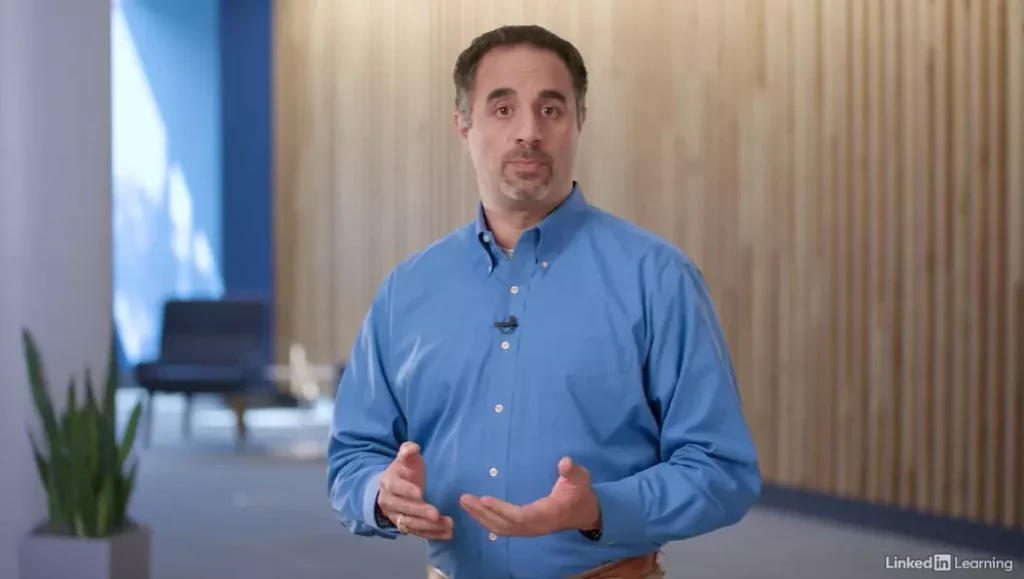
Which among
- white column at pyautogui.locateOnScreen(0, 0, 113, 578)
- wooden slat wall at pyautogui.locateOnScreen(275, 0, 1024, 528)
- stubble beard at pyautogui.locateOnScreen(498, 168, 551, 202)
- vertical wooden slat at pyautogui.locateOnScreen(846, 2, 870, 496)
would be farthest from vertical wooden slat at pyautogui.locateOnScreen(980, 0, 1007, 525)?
stubble beard at pyautogui.locateOnScreen(498, 168, 551, 202)

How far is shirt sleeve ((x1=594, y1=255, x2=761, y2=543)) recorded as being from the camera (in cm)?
144

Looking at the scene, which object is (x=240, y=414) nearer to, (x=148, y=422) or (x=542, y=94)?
(x=148, y=422)

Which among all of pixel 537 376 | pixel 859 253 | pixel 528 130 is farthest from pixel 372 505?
pixel 859 253

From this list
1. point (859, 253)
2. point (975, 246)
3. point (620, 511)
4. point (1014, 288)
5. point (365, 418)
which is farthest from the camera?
point (859, 253)

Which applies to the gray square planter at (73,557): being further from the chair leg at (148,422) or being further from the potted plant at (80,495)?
the chair leg at (148,422)

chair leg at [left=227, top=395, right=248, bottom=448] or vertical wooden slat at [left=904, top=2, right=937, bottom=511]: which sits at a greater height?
vertical wooden slat at [left=904, top=2, right=937, bottom=511]

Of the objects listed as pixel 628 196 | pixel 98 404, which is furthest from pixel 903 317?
pixel 98 404

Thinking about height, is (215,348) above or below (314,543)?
above

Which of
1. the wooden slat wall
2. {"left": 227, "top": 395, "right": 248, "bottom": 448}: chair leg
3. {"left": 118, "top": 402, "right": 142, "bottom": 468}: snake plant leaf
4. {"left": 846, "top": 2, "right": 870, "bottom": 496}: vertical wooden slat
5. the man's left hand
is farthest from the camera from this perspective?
{"left": 227, "top": 395, "right": 248, "bottom": 448}: chair leg

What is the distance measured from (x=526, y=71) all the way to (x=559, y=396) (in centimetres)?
42

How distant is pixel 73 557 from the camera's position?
147 inches

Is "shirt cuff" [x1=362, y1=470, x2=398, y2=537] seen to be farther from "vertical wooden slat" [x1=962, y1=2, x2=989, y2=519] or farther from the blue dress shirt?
"vertical wooden slat" [x1=962, y1=2, x2=989, y2=519]

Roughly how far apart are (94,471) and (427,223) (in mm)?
4583

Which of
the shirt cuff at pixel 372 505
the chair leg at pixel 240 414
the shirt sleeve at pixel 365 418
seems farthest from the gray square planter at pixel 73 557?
→ the chair leg at pixel 240 414
